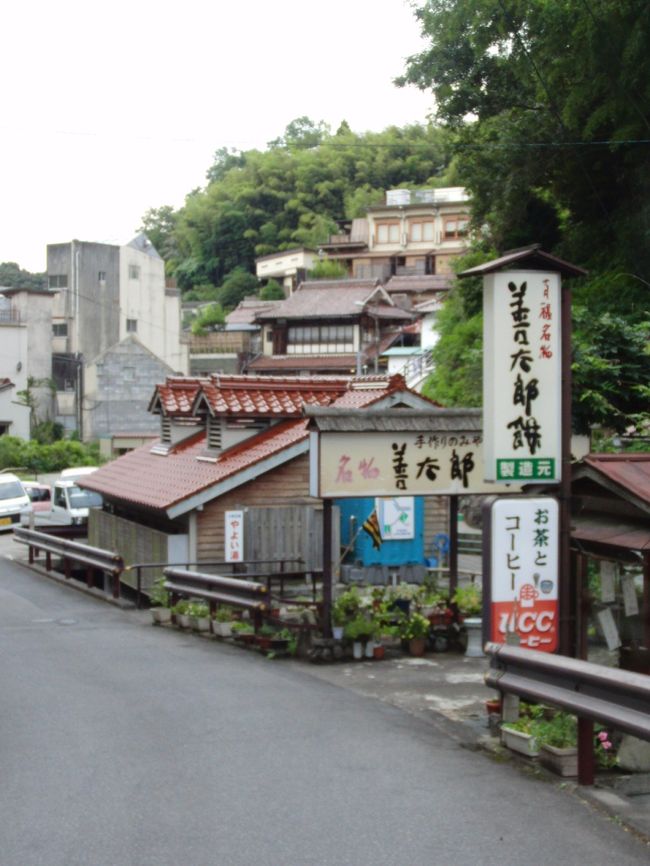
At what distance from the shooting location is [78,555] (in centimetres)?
2383

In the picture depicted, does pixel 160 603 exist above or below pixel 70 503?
below

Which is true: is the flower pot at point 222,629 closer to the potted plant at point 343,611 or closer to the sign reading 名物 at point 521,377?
the potted plant at point 343,611

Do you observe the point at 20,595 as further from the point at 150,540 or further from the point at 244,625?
the point at 244,625

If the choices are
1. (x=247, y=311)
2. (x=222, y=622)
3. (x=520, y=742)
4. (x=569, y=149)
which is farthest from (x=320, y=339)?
(x=520, y=742)

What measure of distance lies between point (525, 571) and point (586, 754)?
2.06m

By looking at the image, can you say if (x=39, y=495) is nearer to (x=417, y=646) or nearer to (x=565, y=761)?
(x=417, y=646)

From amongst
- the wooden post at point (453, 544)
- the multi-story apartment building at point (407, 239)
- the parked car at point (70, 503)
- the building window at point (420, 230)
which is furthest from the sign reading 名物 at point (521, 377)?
the building window at point (420, 230)

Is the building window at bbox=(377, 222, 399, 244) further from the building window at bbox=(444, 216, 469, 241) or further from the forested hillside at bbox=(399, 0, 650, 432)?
the forested hillside at bbox=(399, 0, 650, 432)

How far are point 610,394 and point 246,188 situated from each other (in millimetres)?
78764

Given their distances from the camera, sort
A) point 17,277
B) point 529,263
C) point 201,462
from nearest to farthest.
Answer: point 529,263, point 201,462, point 17,277

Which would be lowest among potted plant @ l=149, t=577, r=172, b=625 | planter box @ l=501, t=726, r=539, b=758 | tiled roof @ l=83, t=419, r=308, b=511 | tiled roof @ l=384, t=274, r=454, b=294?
potted plant @ l=149, t=577, r=172, b=625

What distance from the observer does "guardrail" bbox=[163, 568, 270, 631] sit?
15.6 metres

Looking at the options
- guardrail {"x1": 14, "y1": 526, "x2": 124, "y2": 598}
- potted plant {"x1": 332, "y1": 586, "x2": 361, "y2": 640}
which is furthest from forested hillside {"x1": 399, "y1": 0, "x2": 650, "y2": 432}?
guardrail {"x1": 14, "y1": 526, "x2": 124, "y2": 598}

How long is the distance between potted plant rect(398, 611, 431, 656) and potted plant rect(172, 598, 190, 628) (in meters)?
4.47
